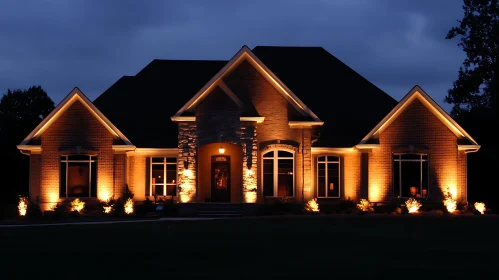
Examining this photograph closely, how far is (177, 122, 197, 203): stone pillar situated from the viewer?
35406mm

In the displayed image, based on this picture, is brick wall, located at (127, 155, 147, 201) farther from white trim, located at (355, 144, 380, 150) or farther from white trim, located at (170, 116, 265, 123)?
white trim, located at (355, 144, 380, 150)

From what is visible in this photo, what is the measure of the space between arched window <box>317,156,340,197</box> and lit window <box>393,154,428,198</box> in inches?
110

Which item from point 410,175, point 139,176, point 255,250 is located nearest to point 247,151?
point 139,176

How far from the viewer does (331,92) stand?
39812 mm

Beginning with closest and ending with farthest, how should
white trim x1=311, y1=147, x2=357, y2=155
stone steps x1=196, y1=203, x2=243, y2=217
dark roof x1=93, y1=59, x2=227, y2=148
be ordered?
1. stone steps x1=196, y1=203, x2=243, y2=217
2. white trim x1=311, y1=147, x2=357, y2=155
3. dark roof x1=93, y1=59, x2=227, y2=148

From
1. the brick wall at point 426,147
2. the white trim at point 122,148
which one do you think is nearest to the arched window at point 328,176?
the brick wall at point 426,147

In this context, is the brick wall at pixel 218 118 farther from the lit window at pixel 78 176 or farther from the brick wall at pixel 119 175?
the lit window at pixel 78 176

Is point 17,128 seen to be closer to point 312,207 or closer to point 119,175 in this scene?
point 119,175

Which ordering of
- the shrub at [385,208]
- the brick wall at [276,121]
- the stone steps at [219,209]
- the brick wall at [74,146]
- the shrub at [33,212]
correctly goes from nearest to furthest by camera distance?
the shrub at [33,212], the stone steps at [219,209], the shrub at [385,208], the brick wall at [74,146], the brick wall at [276,121]

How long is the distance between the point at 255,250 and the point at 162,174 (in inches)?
767

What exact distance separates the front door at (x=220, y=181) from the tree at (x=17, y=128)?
13.9 m

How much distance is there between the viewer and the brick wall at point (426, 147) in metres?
35.9

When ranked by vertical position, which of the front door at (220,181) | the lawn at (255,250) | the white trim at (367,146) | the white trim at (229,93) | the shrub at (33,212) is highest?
the white trim at (229,93)

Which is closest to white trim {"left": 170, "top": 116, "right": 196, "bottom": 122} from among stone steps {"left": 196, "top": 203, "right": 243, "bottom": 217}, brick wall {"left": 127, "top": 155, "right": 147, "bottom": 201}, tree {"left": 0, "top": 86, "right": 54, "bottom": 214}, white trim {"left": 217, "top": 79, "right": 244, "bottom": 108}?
white trim {"left": 217, "top": 79, "right": 244, "bottom": 108}
